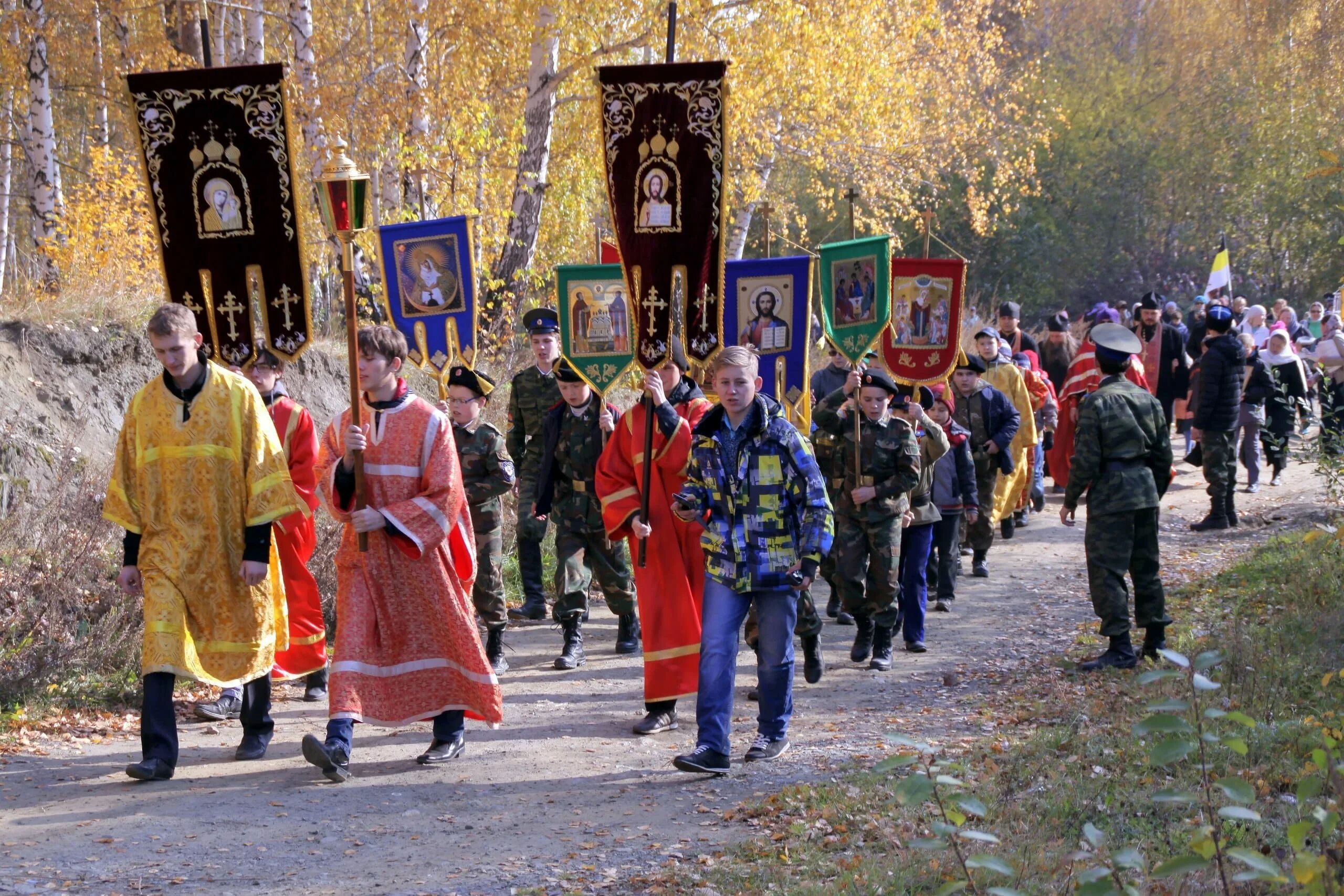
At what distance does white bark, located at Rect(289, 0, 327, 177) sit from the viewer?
1533cm

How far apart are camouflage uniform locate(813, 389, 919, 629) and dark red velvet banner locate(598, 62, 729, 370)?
5.74 feet

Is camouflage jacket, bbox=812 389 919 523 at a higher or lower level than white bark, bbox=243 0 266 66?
lower

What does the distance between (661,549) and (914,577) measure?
265 centimetres

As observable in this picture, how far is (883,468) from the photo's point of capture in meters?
9.27

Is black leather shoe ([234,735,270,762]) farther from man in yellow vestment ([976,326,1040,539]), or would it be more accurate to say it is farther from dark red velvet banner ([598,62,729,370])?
man in yellow vestment ([976,326,1040,539])

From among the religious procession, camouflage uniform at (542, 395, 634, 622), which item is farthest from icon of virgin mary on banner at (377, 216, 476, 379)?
camouflage uniform at (542, 395, 634, 622)

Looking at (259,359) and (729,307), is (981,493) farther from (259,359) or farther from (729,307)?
(259,359)

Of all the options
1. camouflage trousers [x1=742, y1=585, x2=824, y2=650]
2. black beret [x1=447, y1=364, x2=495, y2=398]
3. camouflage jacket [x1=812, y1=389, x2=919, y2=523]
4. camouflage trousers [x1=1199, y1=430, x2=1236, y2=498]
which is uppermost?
A: black beret [x1=447, y1=364, x2=495, y2=398]

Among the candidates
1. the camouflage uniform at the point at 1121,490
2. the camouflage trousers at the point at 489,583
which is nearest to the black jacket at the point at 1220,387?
the camouflage uniform at the point at 1121,490

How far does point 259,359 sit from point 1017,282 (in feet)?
105

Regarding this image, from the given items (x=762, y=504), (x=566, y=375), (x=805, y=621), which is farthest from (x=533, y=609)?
(x=762, y=504)

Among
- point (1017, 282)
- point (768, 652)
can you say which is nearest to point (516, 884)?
point (768, 652)

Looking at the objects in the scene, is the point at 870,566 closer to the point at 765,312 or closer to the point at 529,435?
the point at 765,312

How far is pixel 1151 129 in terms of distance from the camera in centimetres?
3806
